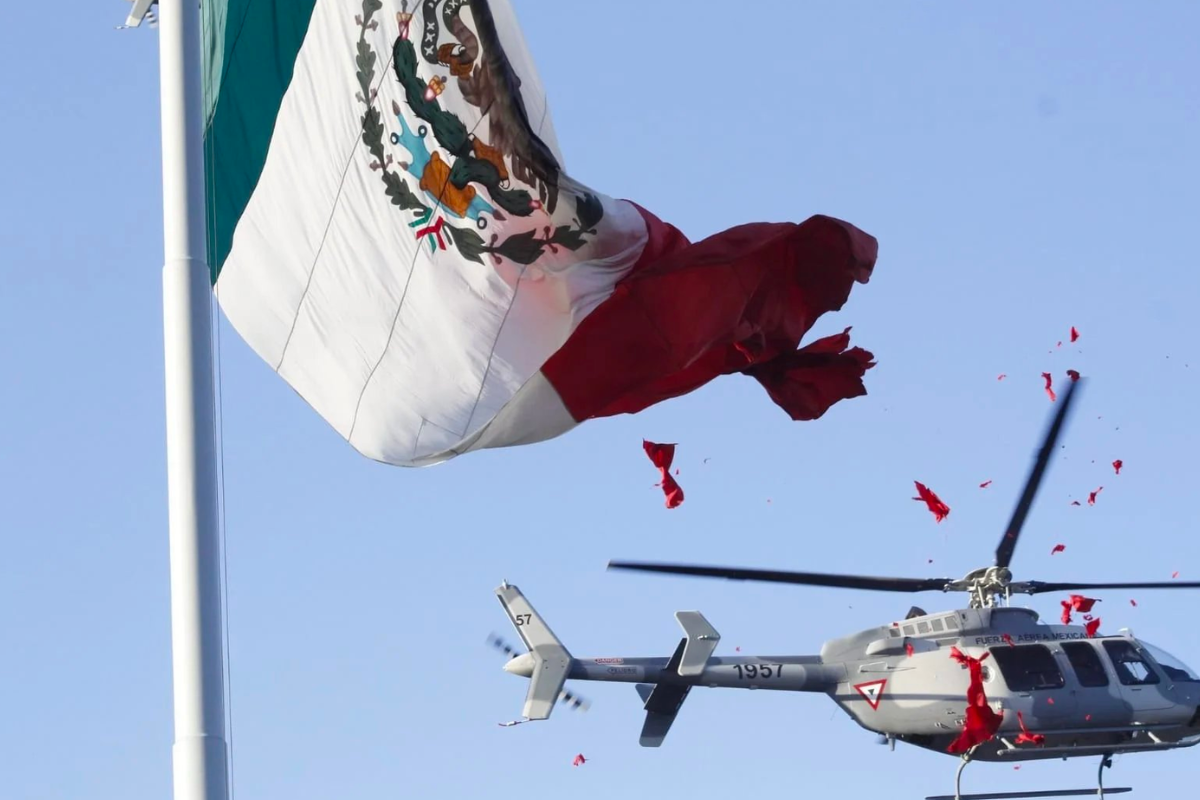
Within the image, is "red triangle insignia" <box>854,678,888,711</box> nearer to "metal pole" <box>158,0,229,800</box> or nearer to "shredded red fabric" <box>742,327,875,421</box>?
"shredded red fabric" <box>742,327,875,421</box>

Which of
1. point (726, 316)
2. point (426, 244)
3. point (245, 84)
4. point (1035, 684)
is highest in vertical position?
point (245, 84)

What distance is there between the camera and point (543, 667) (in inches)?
951

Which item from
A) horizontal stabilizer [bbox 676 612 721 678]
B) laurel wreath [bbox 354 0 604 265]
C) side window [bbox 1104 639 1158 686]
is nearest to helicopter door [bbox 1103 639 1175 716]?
side window [bbox 1104 639 1158 686]

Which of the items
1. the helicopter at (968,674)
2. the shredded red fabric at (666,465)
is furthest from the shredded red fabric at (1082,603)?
the shredded red fabric at (666,465)

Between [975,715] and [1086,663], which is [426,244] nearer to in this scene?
[975,715]

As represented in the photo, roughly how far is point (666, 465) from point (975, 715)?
8940 millimetres

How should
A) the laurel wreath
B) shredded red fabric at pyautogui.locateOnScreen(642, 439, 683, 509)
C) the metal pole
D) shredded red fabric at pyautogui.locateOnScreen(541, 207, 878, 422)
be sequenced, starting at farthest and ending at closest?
shredded red fabric at pyautogui.locateOnScreen(642, 439, 683, 509), shredded red fabric at pyautogui.locateOnScreen(541, 207, 878, 422), the laurel wreath, the metal pole

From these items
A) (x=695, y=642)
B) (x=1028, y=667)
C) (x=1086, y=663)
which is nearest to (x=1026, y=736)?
(x=1028, y=667)

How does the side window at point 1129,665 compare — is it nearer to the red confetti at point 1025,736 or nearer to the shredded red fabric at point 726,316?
the red confetti at point 1025,736

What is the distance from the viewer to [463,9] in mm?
9688

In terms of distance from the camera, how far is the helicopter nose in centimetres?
2441

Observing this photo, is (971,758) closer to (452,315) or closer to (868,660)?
(868,660)

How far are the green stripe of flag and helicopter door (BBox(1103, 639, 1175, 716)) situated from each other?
16280mm

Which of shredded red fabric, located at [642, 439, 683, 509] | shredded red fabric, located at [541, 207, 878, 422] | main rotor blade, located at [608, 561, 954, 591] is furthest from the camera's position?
main rotor blade, located at [608, 561, 954, 591]
